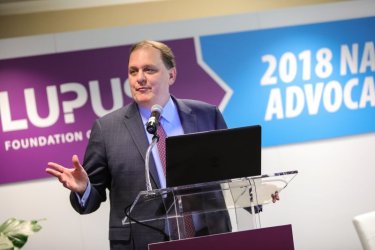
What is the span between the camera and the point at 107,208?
201 inches

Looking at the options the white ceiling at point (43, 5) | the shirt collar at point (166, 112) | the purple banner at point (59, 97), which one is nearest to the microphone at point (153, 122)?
the shirt collar at point (166, 112)

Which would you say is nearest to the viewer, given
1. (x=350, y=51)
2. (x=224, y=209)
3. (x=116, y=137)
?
(x=224, y=209)

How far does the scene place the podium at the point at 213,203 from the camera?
2268 mm

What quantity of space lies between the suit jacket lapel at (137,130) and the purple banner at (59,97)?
2.13 meters

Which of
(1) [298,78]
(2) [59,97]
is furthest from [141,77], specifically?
(1) [298,78]

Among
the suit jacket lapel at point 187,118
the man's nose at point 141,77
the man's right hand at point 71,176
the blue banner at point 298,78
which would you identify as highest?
the blue banner at point 298,78

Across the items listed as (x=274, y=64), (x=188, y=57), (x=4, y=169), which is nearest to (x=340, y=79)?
(x=274, y=64)

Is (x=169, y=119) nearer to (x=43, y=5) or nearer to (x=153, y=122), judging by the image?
(x=153, y=122)

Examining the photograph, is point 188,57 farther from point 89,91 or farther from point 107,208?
point 107,208

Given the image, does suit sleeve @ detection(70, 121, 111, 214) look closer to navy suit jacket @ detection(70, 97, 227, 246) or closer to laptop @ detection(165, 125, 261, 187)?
navy suit jacket @ detection(70, 97, 227, 246)

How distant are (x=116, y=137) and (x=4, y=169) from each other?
2.39 m

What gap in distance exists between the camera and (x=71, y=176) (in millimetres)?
2547

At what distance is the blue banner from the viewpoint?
17.2 ft

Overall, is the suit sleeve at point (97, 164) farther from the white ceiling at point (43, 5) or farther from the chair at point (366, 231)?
the white ceiling at point (43, 5)
